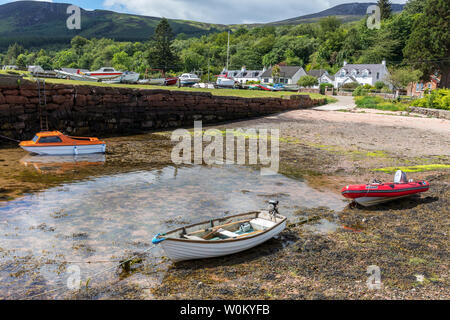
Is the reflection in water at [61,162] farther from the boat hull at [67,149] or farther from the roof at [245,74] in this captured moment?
the roof at [245,74]

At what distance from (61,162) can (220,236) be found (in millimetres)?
11060

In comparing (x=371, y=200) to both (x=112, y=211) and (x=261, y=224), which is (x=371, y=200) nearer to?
(x=261, y=224)

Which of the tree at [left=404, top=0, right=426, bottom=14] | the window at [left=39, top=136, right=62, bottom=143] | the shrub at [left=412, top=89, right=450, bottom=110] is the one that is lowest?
the window at [left=39, top=136, right=62, bottom=143]

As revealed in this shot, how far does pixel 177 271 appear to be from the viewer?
7168 mm

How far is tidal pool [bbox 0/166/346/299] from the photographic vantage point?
7.21m

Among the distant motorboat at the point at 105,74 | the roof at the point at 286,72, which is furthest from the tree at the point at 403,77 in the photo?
the roof at the point at 286,72

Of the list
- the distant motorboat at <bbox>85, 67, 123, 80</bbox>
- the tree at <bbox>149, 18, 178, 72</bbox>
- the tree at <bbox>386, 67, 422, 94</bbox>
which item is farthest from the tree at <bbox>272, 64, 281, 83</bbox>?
the distant motorboat at <bbox>85, 67, 123, 80</bbox>

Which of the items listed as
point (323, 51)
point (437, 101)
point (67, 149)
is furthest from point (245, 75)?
point (67, 149)

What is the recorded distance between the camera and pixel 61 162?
53.3ft

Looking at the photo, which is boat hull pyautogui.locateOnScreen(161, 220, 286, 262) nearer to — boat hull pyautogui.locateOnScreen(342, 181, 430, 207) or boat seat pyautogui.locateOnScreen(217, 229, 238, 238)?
boat seat pyautogui.locateOnScreen(217, 229, 238, 238)

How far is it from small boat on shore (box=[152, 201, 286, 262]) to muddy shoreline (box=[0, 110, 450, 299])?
10.0 inches

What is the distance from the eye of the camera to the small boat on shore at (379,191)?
10.8 m
